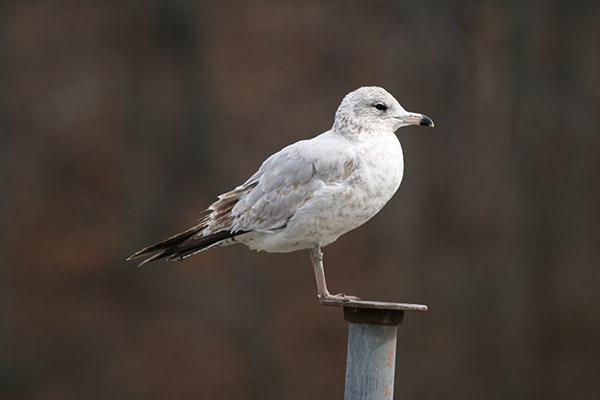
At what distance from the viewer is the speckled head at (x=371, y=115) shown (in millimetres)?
3227

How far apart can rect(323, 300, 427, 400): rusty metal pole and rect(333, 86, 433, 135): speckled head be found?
78 centimetres

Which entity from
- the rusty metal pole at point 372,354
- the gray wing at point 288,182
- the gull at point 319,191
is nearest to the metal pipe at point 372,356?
the rusty metal pole at point 372,354

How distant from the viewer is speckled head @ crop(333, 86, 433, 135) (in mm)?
3227

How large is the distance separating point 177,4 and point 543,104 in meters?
3.75

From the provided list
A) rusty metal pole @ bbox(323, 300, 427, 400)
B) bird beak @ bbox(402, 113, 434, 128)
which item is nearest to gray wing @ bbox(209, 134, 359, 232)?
bird beak @ bbox(402, 113, 434, 128)

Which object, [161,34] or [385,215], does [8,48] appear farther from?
[385,215]

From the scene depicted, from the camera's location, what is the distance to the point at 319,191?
3088 mm

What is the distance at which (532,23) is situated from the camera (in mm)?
Answer: 8172

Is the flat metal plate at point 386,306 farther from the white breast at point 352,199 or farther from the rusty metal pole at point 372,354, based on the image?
the white breast at point 352,199

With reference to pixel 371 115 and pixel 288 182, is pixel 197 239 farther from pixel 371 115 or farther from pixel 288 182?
pixel 371 115

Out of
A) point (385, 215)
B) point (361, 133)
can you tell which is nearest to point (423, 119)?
point (361, 133)

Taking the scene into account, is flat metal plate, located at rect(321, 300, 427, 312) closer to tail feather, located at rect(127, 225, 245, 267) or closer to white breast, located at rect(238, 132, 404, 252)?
white breast, located at rect(238, 132, 404, 252)

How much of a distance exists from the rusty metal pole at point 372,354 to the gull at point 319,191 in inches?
12.5

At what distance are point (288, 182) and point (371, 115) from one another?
1.39 ft
